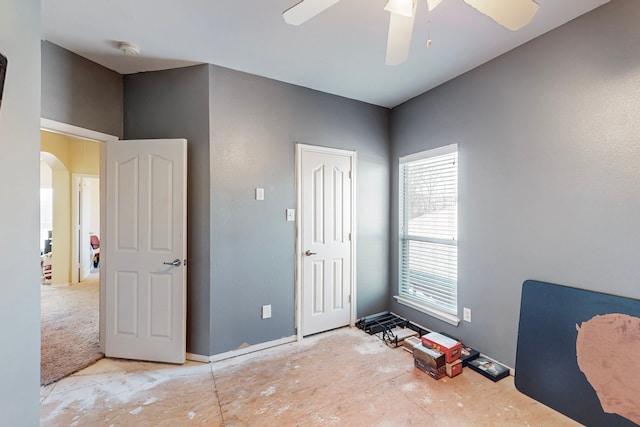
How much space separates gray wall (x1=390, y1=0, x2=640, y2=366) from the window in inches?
4.7

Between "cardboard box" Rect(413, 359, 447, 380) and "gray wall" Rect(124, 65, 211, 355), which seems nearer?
"cardboard box" Rect(413, 359, 447, 380)

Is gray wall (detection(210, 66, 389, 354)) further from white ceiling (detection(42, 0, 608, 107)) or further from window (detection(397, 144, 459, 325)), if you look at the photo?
window (detection(397, 144, 459, 325))

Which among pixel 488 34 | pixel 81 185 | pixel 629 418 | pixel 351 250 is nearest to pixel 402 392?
pixel 629 418

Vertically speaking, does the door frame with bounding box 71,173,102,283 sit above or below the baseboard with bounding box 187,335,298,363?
above

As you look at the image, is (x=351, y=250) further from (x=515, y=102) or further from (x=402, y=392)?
(x=515, y=102)

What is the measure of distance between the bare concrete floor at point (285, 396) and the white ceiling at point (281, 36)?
8.52 feet

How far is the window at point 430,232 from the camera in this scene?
9.25ft


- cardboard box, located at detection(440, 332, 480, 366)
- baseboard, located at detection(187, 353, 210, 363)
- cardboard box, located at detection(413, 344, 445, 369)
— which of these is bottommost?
baseboard, located at detection(187, 353, 210, 363)

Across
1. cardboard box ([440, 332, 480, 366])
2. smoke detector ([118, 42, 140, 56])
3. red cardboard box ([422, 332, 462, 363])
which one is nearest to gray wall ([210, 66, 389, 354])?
smoke detector ([118, 42, 140, 56])

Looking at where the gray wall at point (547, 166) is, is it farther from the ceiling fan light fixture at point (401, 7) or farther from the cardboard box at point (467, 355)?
the ceiling fan light fixture at point (401, 7)

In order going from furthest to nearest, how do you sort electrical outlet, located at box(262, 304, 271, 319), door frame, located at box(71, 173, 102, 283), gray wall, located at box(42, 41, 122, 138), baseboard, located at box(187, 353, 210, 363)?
door frame, located at box(71, 173, 102, 283), electrical outlet, located at box(262, 304, 271, 319), baseboard, located at box(187, 353, 210, 363), gray wall, located at box(42, 41, 122, 138)

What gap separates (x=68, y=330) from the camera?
314 centimetres

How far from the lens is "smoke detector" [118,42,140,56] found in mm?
2205

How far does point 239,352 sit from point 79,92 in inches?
103
